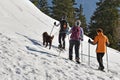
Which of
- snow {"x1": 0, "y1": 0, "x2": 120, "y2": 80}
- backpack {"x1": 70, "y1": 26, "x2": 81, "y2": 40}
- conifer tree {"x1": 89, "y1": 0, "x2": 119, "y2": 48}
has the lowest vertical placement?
snow {"x1": 0, "y1": 0, "x2": 120, "y2": 80}

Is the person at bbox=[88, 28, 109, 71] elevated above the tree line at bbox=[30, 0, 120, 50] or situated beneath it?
situated beneath

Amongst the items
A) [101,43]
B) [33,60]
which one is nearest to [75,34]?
[101,43]

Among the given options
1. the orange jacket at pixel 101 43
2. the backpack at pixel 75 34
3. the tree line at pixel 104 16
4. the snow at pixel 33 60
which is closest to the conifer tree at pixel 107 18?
the tree line at pixel 104 16

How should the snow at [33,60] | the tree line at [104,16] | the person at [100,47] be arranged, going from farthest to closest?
1. the tree line at [104,16]
2. the person at [100,47]
3. the snow at [33,60]

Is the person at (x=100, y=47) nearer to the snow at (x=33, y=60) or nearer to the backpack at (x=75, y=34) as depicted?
the snow at (x=33, y=60)

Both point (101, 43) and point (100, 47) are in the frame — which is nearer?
point (100, 47)

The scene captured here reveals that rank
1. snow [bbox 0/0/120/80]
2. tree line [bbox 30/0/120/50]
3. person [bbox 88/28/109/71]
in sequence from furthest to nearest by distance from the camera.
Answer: tree line [bbox 30/0/120/50]
person [bbox 88/28/109/71]
snow [bbox 0/0/120/80]

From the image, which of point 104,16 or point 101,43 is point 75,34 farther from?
point 104,16

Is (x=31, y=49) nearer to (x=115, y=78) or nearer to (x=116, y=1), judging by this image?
(x=115, y=78)

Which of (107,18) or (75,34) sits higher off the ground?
(107,18)

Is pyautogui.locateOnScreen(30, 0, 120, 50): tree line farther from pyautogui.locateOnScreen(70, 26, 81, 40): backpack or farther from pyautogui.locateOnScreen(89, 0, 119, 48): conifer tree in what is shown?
pyautogui.locateOnScreen(70, 26, 81, 40): backpack

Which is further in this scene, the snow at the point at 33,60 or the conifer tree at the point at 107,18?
the conifer tree at the point at 107,18

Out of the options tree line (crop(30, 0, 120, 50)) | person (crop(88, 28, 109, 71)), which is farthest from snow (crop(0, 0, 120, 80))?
tree line (crop(30, 0, 120, 50))

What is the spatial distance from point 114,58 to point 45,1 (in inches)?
2224
